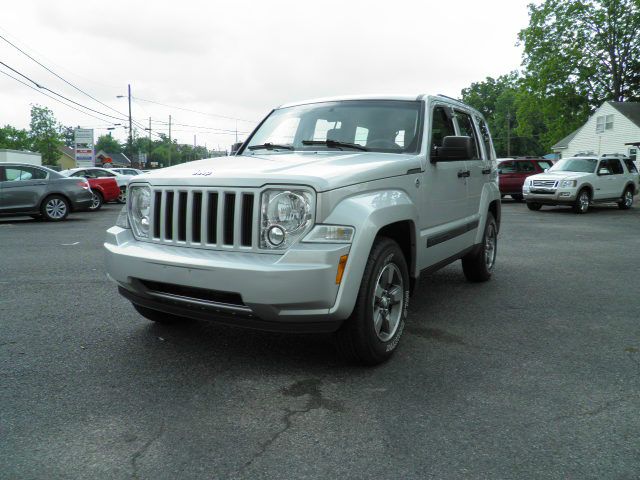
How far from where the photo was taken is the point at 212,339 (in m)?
4.32

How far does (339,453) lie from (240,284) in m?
1.08

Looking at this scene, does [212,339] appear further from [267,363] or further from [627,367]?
[627,367]

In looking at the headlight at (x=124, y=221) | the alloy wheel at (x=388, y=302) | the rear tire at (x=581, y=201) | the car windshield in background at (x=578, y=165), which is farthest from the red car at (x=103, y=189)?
the alloy wheel at (x=388, y=302)

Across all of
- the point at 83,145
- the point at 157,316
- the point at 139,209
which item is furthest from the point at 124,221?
the point at 83,145

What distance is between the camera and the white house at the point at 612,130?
39.2 meters

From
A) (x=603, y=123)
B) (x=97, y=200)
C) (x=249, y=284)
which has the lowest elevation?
(x=97, y=200)

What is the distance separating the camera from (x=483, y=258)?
257 inches

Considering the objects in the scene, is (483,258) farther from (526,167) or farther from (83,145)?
(83,145)

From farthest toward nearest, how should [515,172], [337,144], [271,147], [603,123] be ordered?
1. [603,123]
2. [515,172]
3. [271,147]
4. [337,144]

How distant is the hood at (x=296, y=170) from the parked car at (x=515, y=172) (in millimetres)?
19585

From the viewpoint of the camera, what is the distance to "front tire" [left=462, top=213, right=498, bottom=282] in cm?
639

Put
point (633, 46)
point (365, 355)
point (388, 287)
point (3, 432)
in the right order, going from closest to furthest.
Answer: point (3, 432) < point (365, 355) < point (388, 287) < point (633, 46)

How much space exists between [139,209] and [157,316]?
39.0 inches

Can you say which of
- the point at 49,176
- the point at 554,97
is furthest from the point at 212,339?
the point at 554,97
